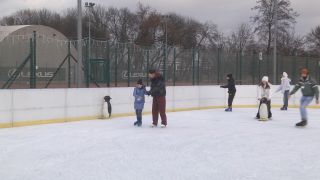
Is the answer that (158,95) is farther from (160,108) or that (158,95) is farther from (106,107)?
(106,107)

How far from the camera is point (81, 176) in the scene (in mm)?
6316

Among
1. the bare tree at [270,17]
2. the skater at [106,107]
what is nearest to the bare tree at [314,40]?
the bare tree at [270,17]

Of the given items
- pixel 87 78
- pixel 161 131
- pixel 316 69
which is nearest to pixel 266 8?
pixel 316 69

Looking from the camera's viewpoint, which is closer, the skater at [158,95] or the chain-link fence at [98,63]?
the skater at [158,95]

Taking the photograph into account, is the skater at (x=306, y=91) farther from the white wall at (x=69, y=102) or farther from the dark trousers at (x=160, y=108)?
the white wall at (x=69, y=102)

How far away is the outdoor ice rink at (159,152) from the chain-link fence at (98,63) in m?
2.47

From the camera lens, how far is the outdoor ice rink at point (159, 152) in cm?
654

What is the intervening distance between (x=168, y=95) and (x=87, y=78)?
10.9ft

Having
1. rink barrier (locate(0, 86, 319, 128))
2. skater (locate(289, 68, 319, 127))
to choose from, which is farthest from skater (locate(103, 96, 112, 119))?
skater (locate(289, 68, 319, 127))

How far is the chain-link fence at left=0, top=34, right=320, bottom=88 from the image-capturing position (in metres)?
14.5

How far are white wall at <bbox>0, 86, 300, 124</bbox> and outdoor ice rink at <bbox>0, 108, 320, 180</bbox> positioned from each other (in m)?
0.58

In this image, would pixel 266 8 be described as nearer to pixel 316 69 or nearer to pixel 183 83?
pixel 316 69

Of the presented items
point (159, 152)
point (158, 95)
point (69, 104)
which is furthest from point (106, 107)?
point (159, 152)

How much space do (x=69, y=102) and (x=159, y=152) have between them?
6043mm
